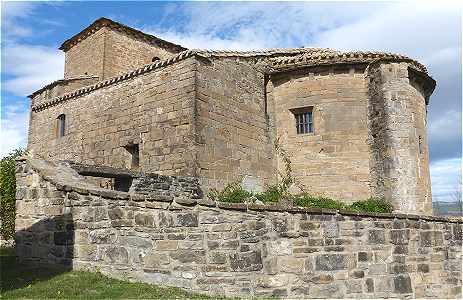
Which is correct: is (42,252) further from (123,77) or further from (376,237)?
(123,77)

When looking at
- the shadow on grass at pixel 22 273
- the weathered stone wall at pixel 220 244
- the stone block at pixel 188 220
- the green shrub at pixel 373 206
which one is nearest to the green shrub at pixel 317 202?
the green shrub at pixel 373 206

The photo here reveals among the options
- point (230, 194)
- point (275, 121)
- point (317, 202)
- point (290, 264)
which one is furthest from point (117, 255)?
point (275, 121)

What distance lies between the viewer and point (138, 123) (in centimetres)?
1418

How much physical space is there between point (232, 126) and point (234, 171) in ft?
4.63

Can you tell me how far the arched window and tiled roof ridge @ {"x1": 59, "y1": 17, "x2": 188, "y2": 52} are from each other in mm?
6265

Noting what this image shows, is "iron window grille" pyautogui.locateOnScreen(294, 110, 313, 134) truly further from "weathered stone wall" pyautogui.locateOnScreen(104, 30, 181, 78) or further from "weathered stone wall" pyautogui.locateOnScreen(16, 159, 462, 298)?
"weathered stone wall" pyautogui.locateOnScreen(104, 30, 181, 78)

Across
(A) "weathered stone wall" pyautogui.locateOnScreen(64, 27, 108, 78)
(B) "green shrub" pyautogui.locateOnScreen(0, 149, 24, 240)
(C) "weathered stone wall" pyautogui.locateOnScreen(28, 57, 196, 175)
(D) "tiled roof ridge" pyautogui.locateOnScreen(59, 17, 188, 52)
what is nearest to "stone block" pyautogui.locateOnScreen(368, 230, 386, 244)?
(C) "weathered stone wall" pyautogui.locateOnScreen(28, 57, 196, 175)

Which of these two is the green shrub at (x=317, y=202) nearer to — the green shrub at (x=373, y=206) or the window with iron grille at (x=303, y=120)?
the green shrub at (x=373, y=206)

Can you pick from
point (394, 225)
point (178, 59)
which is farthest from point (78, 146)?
point (394, 225)

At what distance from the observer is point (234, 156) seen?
13.4 metres

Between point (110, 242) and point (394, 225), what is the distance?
208 inches

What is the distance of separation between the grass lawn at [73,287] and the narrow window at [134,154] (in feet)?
21.8

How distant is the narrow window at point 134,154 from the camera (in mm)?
14286

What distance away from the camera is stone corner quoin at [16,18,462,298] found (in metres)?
7.16
